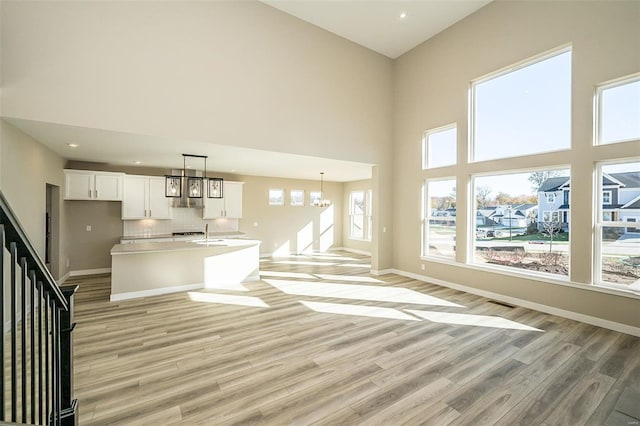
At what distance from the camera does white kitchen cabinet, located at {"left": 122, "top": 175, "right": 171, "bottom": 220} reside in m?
6.89

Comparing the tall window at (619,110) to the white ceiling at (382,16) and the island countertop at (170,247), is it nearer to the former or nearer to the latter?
the white ceiling at (382,16)

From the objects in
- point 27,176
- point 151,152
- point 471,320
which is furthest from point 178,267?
point 471,320

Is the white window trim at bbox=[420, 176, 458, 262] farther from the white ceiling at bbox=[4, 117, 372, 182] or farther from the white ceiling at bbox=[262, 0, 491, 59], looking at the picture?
the white ceiling at bbox=[262, 0, 491, 59]

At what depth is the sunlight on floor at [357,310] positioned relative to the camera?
422 centimetres

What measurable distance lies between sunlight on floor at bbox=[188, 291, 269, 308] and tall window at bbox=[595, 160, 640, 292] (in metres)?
4.94

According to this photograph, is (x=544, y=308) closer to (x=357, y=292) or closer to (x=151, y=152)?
(x=357, y=292)

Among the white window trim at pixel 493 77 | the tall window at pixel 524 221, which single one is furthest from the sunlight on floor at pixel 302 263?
the white window trim at pixel 493 77

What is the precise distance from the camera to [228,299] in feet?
16.1

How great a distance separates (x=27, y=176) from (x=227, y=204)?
171 inches

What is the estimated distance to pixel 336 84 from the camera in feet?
20.3

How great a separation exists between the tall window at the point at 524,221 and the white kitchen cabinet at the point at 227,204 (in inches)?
241

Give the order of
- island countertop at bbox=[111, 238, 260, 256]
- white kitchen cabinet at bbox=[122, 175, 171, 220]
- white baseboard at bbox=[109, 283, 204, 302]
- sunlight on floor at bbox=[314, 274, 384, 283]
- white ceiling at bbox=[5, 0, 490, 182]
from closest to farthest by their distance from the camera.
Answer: white ceiling at bbox=[5, 0, 490, 182]
white baseboard at bbox=[109, 283, 204, 302]
island countertop at bbox=[111, 238, 260, 256]
sunlight on floor at bbox=[314, 274, 384, 283]
white kitchen cabinet at bbox=[122, 175, 171, 220]

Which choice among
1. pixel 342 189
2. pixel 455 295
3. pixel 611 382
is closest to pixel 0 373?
pixel 611 382

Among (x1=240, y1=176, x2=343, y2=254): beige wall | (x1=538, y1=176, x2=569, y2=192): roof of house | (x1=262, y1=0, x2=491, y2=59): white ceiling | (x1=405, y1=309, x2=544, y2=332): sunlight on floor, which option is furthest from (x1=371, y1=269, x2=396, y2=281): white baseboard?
(x1=262, y1=0, x2=491, y2=59): white ceiling
